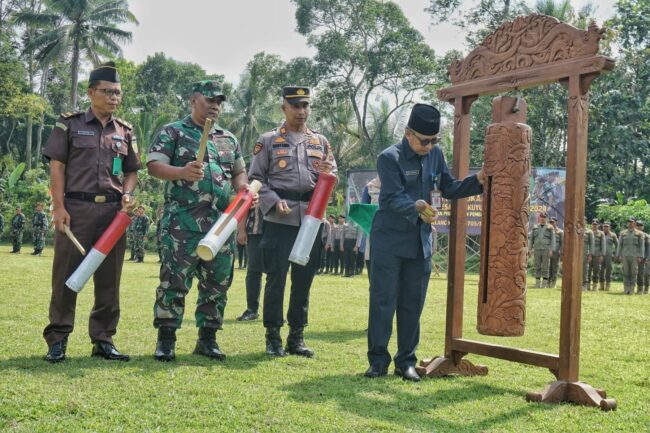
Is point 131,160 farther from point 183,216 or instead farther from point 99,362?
point 99,362

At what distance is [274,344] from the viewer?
6254 mm

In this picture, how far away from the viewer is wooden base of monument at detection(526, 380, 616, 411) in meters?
4.66

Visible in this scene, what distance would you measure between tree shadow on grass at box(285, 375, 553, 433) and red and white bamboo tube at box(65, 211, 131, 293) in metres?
1.74

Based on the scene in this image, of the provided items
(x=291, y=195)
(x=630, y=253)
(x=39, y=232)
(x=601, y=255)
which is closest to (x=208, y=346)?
(x=291, y=195)

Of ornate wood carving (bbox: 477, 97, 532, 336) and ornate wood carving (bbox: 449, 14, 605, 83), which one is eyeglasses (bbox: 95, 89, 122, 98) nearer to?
ornate wood carving (bbox: 449, 14, 605, 83)

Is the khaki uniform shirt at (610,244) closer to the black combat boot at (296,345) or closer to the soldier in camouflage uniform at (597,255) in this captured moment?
the soldier in camouflage uniform at (597,255)

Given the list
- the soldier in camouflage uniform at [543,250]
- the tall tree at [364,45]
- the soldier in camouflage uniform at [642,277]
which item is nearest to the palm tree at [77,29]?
the tall tree at [364,45]

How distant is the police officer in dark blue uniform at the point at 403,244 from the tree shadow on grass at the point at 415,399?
27cm

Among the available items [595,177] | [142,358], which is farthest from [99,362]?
[595,177]

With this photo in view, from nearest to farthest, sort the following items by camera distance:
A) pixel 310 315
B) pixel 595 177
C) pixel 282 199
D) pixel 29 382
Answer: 1. pixel 29 382
2. pixel 282 199
3. pixel 310 315
4. pixel 595 177

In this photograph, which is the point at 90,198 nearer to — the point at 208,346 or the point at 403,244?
the point at 208,346

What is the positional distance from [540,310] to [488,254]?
289 inches

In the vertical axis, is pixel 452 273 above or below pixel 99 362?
above

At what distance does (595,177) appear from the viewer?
3075 cm
